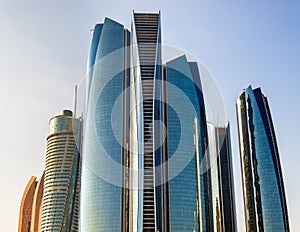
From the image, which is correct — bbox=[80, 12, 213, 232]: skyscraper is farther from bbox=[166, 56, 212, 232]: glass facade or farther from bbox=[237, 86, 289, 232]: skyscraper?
bbox=[237, 86, 289, 232]: skyscraper

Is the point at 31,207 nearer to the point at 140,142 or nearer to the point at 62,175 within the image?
the point at 62,175

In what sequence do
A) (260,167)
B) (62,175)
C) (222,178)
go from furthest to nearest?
(62,175), (222,178), (260,167)

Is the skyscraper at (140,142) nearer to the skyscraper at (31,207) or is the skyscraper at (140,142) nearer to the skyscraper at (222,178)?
the skyscraper at (222,178)

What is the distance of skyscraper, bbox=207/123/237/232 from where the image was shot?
90.3 m

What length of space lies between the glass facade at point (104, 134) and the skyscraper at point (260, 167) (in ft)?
71.8

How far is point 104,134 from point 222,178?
2822 cm

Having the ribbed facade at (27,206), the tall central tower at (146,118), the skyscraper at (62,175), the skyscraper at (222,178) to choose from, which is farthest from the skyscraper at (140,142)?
the ribbed facade at (27,206)

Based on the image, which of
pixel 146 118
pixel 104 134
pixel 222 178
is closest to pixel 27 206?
pixel 104 134

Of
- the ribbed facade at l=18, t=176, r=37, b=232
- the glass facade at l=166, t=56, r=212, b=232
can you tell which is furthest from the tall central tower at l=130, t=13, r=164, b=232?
the ribbed facade at l=18, t=176, r=37, b=232

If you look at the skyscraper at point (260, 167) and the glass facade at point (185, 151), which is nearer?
the glass facade at point (185, 151)

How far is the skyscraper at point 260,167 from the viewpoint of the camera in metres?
75.2

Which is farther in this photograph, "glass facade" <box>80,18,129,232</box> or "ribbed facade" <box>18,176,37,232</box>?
"ribbed facade" <box>18,176,37,232</box>

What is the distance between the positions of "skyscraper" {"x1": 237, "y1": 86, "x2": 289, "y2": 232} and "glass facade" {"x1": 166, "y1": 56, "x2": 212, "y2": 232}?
736 centimetres

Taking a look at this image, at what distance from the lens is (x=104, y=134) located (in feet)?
265
